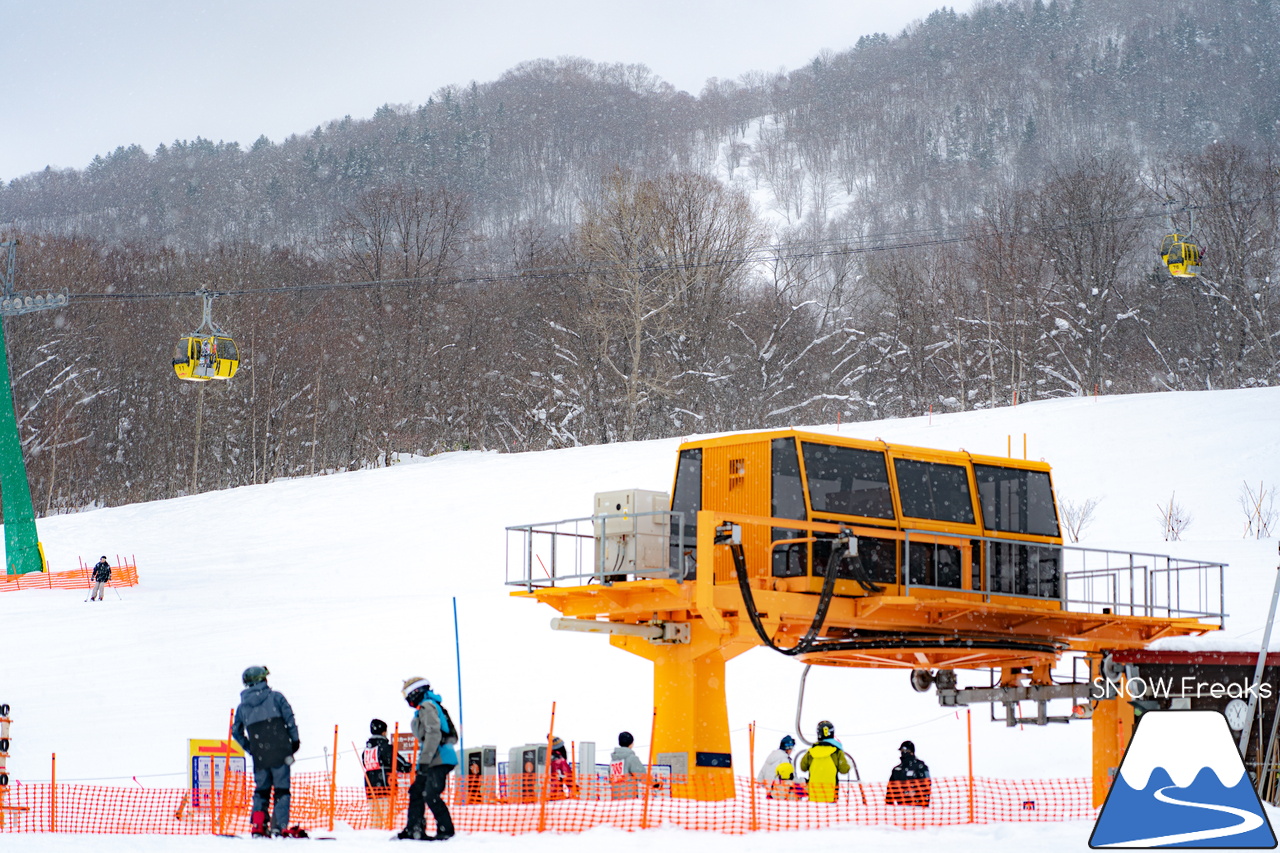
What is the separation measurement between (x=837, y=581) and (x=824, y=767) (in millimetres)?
2210

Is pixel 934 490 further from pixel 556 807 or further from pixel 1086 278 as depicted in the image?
pixel 1086 278

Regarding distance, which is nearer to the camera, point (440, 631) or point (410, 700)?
point (410, 700)

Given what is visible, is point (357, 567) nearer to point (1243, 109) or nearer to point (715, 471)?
point (715, 471)

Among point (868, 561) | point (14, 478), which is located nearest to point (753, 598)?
point (868, 561)

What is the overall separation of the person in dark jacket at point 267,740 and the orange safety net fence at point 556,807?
88.5 inches

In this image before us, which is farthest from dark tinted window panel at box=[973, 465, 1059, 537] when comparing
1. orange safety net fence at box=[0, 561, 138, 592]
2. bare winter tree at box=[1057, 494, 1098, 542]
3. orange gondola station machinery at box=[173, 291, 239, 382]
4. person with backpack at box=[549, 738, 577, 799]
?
orange safety net fence at box=[0, 561, 138, 592]

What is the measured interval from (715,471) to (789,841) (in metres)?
5.29

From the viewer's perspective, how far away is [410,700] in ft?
34.2

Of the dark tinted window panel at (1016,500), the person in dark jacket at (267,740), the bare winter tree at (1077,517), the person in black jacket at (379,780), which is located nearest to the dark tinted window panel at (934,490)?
the dark tinted window panel at (1016,500)

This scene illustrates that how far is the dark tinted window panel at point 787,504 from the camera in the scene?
46.0ft

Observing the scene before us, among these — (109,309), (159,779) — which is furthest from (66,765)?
(109,309)

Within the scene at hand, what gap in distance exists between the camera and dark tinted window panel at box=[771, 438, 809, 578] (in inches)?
551

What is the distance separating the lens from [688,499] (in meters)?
15.6

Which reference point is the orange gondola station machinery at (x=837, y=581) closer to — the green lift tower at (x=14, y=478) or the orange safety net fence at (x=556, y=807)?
the orange safety net fence at (x=556, y=807)
